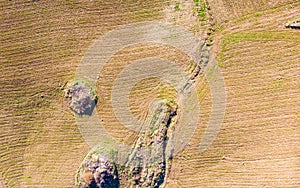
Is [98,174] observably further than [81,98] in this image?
No

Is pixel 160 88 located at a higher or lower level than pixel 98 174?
higher

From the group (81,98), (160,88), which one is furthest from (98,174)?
(160,88)

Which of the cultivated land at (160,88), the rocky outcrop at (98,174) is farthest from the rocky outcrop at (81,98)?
the rocky outcrop at (98,174)

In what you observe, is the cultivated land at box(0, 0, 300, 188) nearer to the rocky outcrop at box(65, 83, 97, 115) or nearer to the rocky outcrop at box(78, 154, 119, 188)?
the rocky outcrop at box(65, 83, 97, 115)

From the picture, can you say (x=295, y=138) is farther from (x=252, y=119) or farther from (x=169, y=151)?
(x=169, y=151)

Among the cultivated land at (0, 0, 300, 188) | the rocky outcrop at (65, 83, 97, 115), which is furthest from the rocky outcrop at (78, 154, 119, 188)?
the rocky outcrop at (65, 83, 97, 115)

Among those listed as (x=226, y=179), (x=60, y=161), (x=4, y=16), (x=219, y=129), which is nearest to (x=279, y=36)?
(x=219, y=129)

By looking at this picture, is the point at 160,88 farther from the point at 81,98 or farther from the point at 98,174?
the point at 98,174

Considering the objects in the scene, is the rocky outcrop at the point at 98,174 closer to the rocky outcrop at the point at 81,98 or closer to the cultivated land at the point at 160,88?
the cultivated land at the point at 160,88

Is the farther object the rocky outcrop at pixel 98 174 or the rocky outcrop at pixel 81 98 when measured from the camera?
the rocky outcrop at pixel 81 98
